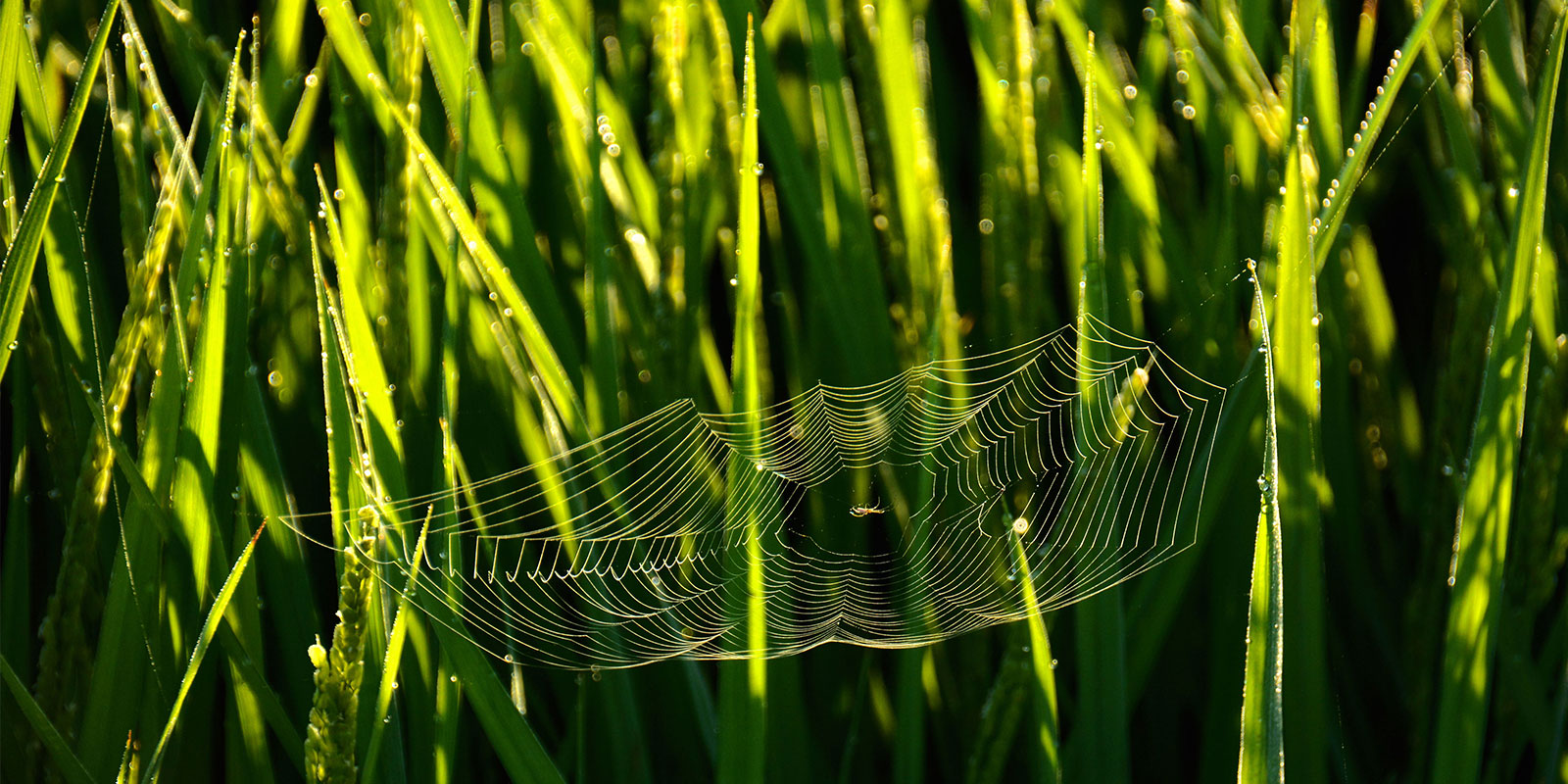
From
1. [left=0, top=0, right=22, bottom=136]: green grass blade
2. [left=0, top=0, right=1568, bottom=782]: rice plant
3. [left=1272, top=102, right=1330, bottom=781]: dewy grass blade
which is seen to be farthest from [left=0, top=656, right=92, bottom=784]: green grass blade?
[left=1272, top=102, right=1330, bottom=781]: dewy grass blade

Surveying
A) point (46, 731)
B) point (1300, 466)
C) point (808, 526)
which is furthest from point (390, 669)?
point (1300, 466)

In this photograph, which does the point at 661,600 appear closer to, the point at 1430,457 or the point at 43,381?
the point at 43,381

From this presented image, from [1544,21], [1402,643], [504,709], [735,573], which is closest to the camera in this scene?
[504,709]

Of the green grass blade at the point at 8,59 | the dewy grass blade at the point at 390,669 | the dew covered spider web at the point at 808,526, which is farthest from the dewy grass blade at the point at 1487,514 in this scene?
the green grass blade at the point at 8,59

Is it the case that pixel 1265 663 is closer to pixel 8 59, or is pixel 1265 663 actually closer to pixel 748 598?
pixel 748 598

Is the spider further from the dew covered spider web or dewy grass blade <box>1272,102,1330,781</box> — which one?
dewy grass blade <box>1272,102,1330,781</box>

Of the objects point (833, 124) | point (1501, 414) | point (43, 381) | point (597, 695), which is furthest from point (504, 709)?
point (1501, 414)
